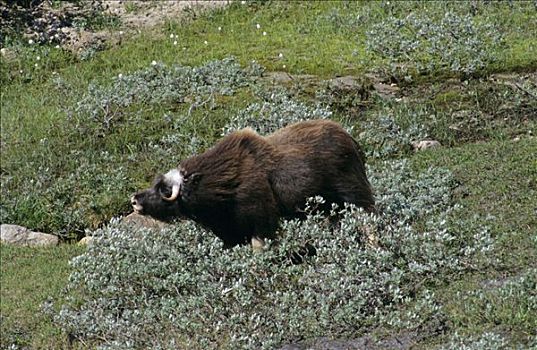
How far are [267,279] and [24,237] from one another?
4.39 meters

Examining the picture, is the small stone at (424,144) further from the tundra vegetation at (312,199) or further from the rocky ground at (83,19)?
the rocky ground at (83,19)

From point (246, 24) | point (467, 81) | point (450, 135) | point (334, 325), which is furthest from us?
point (246, 24)

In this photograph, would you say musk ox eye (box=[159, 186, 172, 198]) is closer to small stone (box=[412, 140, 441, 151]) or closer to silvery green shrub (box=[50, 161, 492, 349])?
silvery green shrub (box=[50, 161, 492, 349])

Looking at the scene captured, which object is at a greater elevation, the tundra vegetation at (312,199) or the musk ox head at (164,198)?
the musk ox head at (164,198)

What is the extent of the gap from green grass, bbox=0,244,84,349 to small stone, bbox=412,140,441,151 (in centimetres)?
374

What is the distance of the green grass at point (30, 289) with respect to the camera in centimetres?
1083

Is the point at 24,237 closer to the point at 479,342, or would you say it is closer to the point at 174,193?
the point at 174,193

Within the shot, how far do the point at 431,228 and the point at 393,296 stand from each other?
113cm

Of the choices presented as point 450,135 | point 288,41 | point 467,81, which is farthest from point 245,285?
point 288,41

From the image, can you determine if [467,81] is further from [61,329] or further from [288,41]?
[61,329]

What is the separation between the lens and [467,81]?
586 inches

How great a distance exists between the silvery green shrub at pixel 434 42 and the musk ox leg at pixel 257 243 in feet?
17.4

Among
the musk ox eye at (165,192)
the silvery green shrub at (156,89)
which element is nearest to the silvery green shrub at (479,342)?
the musk ox eye at (165,192)

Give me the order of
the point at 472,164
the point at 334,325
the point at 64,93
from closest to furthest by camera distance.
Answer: the point at 334,325 < the point at 472,164 < the point at 64,93
